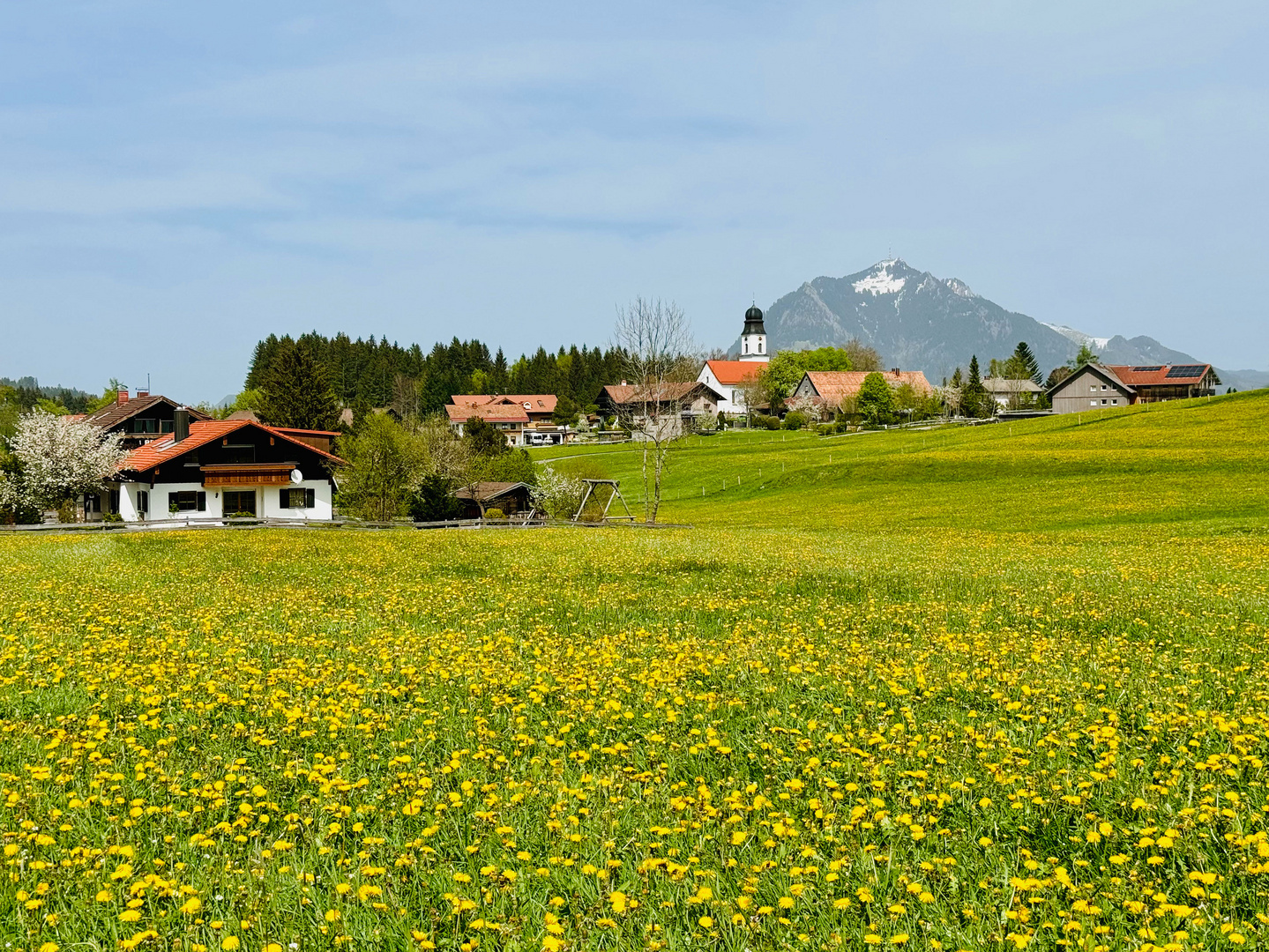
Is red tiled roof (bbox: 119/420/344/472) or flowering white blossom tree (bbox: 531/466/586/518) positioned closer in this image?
flowering white blossom tree (bbox: 531/466/586/518)

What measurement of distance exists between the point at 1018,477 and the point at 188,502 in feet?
197

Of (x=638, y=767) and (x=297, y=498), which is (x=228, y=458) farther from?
(x=638, y=767)

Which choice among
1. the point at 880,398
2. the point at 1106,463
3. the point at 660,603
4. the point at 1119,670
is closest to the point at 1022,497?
the point at 1106,463

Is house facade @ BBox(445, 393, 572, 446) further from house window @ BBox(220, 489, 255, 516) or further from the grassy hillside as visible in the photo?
house window @ BBox(220, 489, 255, 516)

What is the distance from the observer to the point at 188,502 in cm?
6938

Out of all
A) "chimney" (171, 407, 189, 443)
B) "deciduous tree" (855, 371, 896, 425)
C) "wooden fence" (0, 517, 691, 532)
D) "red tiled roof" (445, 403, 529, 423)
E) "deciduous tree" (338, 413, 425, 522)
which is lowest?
"wooden fence" (0, 517, 691, 532)

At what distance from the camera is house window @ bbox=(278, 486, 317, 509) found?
7162 centimetres

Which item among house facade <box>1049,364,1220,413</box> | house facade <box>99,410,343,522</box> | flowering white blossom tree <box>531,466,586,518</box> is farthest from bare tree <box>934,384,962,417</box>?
house facade <box>99,410,343,522</box>

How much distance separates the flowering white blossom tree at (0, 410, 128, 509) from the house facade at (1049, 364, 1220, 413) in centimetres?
12174

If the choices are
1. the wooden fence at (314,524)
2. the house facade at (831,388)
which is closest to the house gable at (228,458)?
the wooden fence at (314,524)

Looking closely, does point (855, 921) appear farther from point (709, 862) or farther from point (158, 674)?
point (158, 674)

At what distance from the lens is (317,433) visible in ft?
285

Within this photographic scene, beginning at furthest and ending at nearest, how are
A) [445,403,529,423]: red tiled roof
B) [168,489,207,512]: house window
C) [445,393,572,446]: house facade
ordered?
[445,403,529,423]: red tiled roof
[445,393,572,446]: house facade
[168,489,207,512]: house window

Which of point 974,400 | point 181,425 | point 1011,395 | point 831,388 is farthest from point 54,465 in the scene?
point 1011,395
